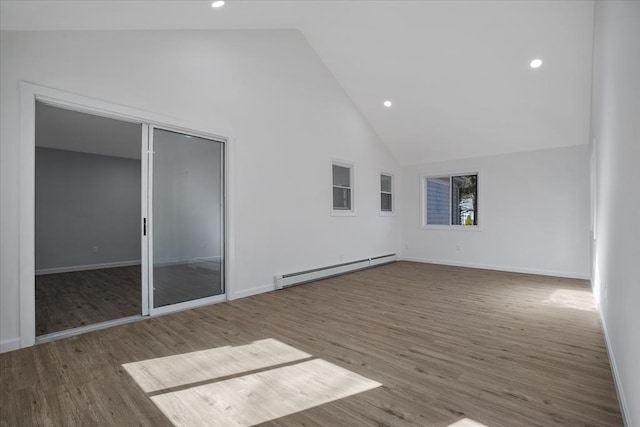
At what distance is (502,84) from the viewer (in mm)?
5090

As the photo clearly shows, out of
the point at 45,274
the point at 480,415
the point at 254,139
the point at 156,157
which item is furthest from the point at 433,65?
the point at 45,274

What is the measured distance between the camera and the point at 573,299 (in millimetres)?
4242

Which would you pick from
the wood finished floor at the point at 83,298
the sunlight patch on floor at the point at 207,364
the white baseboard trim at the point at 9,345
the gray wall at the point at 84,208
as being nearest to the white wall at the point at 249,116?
the white baseboard trim at the point at 9,345

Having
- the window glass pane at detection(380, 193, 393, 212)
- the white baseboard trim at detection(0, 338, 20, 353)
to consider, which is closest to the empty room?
the white baseboard trim at detection(0, 338, 20, 353)

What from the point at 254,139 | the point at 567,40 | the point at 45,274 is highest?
the point at 567,40

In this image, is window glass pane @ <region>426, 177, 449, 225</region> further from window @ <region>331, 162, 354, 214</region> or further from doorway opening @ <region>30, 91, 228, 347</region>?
doorway opening @ <region>30, 91, 228, 347</region>

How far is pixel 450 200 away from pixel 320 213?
3.63 m

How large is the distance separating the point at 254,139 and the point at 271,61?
4.43ft

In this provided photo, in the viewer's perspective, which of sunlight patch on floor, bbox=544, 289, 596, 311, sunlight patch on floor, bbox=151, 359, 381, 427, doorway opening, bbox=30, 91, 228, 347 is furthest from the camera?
sunlight patch on floor, bbox=544, 289, 596, 311

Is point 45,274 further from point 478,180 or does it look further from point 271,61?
point 478,180

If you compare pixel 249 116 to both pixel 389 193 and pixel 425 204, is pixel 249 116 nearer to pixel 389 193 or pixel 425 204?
pixel 389 193

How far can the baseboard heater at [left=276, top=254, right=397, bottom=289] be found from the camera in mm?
4931

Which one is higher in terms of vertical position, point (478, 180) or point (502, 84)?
point (502, 84)

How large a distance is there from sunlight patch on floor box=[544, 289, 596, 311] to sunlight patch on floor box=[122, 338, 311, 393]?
11.9 ft
